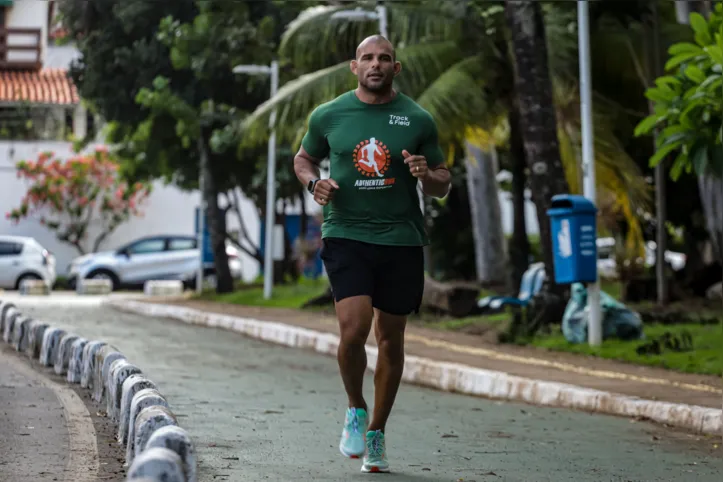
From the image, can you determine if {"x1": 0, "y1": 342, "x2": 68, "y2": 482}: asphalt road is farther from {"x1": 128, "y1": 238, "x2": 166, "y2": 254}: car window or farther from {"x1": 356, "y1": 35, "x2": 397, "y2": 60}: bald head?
{"x1": 128, "y1": 238, "x2": 166, "y2": 254}: car window

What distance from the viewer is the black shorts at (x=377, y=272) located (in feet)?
21.6

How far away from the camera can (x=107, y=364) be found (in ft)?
29.6

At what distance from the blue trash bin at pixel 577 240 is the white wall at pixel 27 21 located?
3422 cm

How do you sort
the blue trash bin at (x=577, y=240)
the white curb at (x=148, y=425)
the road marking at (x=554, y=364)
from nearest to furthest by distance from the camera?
the white curb at (x=148, y=425), the road marking at (x=554, y=364), the blue trash bin at (x=577, y=240)

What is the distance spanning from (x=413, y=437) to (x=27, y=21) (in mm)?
40838

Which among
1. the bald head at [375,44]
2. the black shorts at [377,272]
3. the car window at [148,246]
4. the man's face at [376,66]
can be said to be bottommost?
the car window at [148,246]

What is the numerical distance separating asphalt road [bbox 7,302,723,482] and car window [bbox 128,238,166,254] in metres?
25.0

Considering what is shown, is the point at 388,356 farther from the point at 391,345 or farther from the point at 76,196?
the point at 76,196

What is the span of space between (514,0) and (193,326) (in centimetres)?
769

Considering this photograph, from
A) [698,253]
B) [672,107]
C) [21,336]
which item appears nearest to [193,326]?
[21,336]

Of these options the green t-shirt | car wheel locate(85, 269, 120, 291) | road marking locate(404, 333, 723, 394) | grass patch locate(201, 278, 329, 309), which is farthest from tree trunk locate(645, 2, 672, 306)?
car wheel locate(85, 269, 120, 291)

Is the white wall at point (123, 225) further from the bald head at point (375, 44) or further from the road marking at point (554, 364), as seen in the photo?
the bald head at point (375, 44)

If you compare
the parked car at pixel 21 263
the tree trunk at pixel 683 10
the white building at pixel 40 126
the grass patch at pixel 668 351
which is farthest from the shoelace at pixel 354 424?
the white building at pixel 40 126

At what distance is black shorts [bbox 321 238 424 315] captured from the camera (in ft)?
21.6
